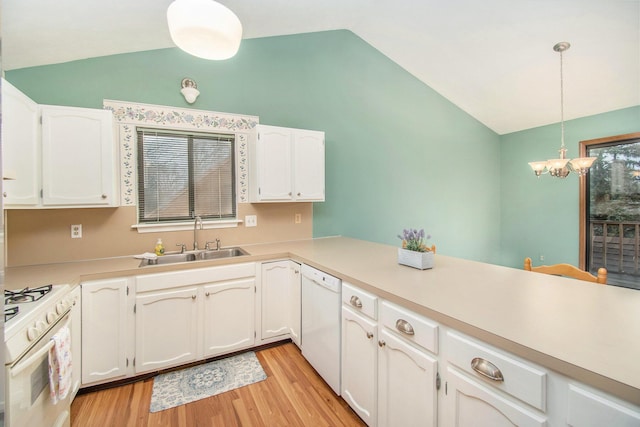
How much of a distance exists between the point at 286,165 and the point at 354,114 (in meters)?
1.32

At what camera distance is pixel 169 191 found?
8.39 feet

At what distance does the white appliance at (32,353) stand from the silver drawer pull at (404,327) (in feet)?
4.87

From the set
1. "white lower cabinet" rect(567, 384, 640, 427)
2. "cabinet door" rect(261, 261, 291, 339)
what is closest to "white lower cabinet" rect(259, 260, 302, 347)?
"cabinet door" rect(261, 261, 291, 339)

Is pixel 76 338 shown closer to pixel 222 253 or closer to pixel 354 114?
pixel 222 253

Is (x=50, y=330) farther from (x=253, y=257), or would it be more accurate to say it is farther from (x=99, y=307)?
(x=253, y=257)

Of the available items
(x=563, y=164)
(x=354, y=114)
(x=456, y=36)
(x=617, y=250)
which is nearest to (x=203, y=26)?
(x=354, y=114)

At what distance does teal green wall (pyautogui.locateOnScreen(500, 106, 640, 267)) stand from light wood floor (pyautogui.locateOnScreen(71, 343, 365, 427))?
14.4ft

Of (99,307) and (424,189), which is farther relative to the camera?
(424,189)

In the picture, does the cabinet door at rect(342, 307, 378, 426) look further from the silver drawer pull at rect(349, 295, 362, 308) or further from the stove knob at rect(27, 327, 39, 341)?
the stove knob at rect(27, 327, 39, 341)

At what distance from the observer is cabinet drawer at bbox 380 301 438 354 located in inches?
46.3

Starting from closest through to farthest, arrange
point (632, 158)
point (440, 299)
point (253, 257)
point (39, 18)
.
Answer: point (440, 299)
point (39, 18)
point (253, 257)
point (632, 158)

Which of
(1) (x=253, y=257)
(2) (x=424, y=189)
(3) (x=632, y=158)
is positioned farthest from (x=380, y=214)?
(3) (x=632, y=158)

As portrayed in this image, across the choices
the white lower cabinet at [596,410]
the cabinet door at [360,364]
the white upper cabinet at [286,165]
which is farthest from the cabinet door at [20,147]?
the white lower cabinet at [596,410]

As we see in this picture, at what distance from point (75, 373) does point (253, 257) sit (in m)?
1.32
